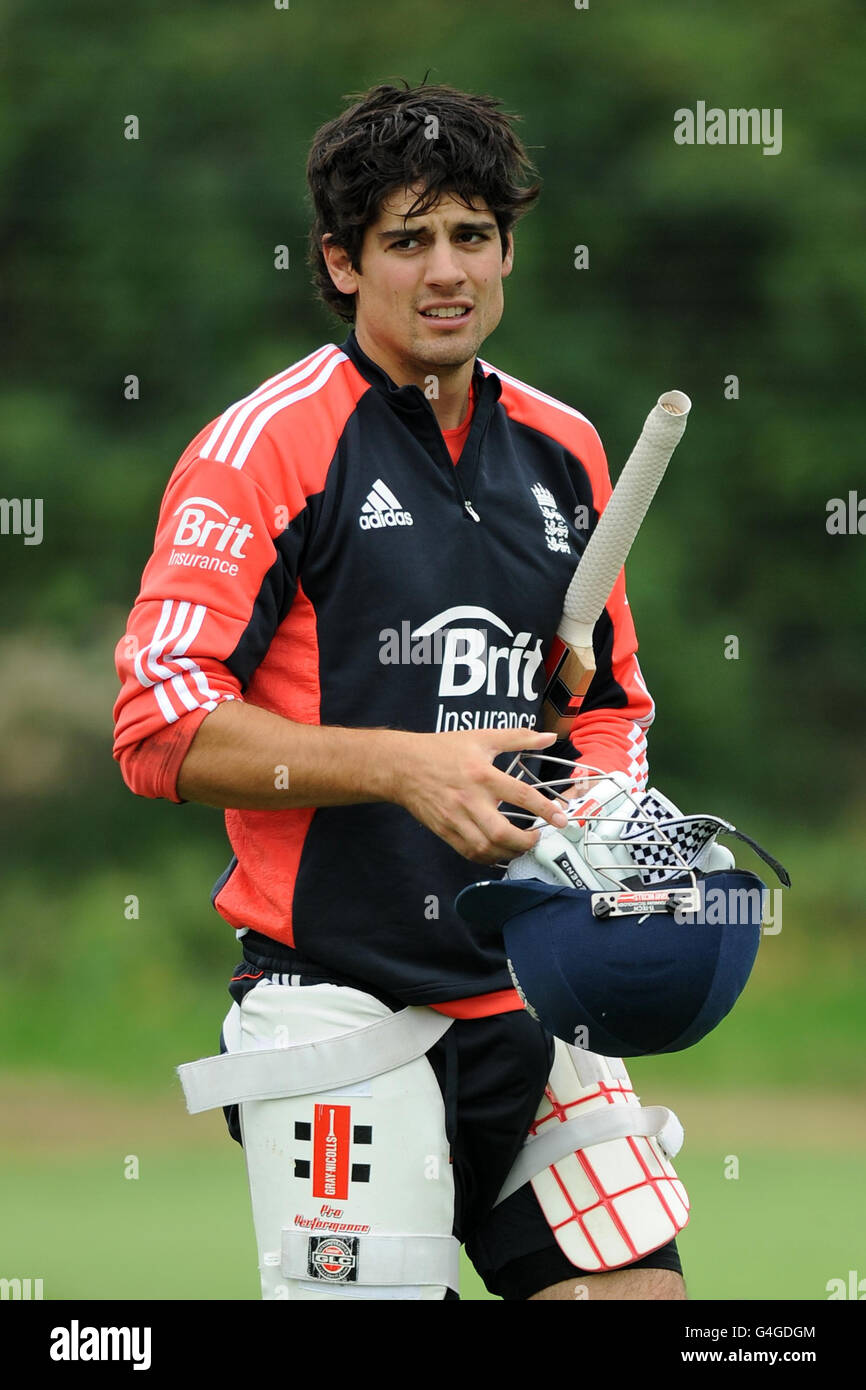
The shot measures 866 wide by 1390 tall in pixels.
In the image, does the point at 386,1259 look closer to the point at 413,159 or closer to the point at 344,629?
the point at 344,629

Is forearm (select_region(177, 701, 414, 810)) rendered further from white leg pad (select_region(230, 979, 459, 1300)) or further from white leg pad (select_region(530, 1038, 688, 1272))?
white leg pad (select_region(530, 1038, 688, 1272))

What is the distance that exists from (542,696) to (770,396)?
690cm

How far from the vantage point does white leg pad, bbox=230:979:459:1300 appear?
2.34 meters

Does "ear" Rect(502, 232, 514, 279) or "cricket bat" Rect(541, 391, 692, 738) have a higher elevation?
"ear" Rect(502, 232, 514, 279)

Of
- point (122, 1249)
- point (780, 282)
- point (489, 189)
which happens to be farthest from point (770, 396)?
point (489, 189)

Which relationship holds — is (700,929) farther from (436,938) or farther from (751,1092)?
(751,1092)

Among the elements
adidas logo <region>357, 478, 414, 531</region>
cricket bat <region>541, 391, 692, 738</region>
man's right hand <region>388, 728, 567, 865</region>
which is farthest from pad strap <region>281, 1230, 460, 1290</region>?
adidas logo <region>357, 478, 414, 531</region>

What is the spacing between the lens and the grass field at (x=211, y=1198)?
192 inches

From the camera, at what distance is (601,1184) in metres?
2.45

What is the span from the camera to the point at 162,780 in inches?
89.2

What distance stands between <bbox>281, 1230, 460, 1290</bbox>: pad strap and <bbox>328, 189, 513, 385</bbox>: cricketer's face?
3.46 feet

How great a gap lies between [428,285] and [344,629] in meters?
0.45

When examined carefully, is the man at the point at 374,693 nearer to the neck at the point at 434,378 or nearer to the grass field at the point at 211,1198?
the neck at the point at 434,378

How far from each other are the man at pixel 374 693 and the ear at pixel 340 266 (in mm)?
71
